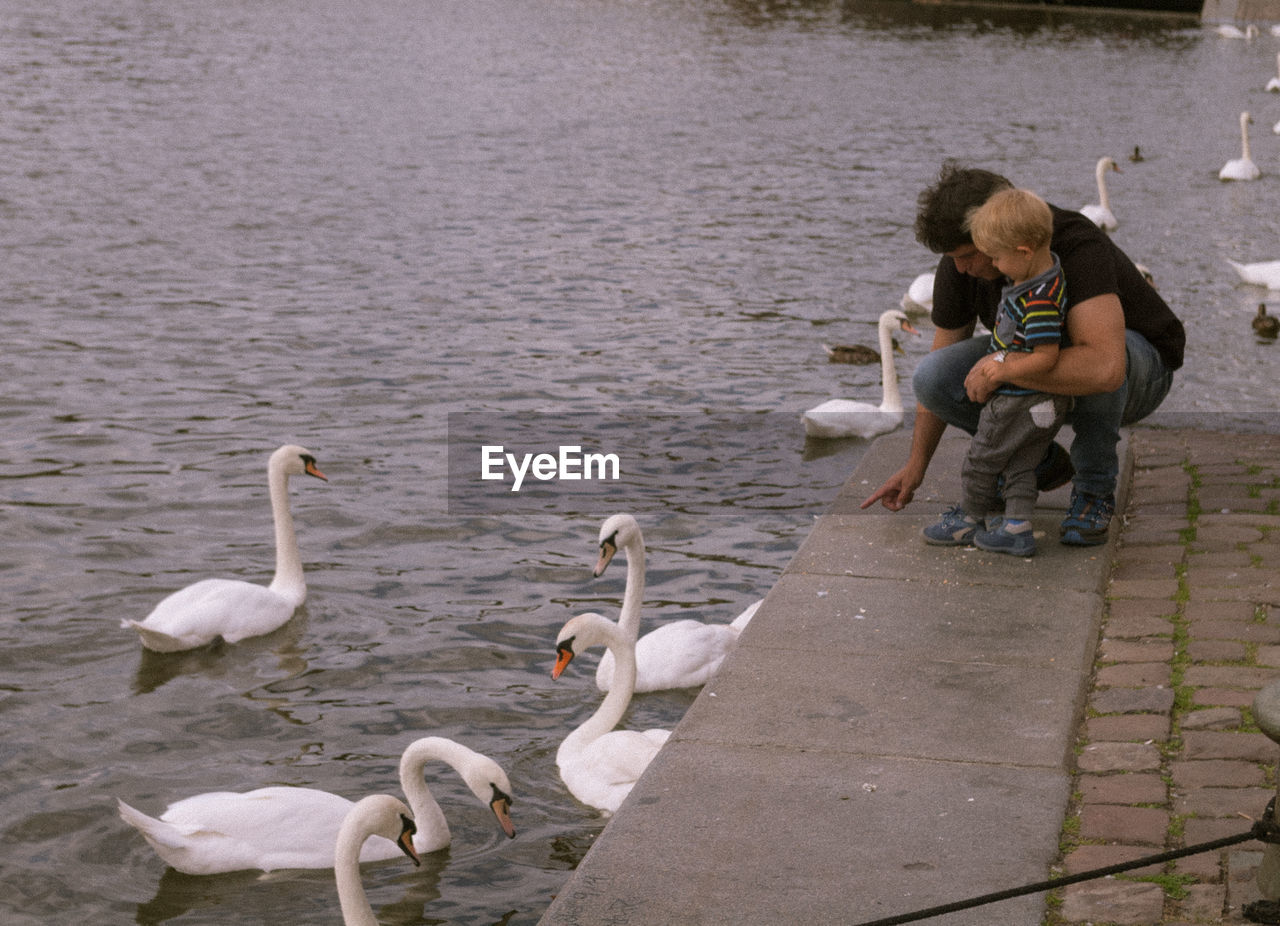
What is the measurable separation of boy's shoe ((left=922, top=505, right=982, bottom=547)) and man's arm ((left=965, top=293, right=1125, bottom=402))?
2.46 ft

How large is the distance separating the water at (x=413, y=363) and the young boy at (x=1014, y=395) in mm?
1866

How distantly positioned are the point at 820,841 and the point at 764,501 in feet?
20.2

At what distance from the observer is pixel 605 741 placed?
21.8 feet

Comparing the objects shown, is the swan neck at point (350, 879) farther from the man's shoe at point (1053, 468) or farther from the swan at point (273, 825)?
the man's shoe at point (1053, 468)

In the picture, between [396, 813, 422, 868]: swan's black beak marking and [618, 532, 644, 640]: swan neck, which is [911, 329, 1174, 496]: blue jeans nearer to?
[618, 532, 644, 640]: swan neck

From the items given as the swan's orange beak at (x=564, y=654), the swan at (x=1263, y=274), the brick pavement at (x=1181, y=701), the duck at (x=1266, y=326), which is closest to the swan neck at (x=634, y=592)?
the swan's orange beak at (x=564, y=654)

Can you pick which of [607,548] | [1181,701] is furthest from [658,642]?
[1181,701]

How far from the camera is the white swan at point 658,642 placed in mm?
7555

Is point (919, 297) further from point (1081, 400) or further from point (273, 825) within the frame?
point (273, 825)

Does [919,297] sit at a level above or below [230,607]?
above

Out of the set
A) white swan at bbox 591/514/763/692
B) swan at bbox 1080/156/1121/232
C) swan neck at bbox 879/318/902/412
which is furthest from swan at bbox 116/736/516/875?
swan at bbox 1080/156/1121/232

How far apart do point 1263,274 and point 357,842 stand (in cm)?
1336

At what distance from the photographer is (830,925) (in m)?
3.92

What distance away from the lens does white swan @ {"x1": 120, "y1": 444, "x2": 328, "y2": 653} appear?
7969mm
